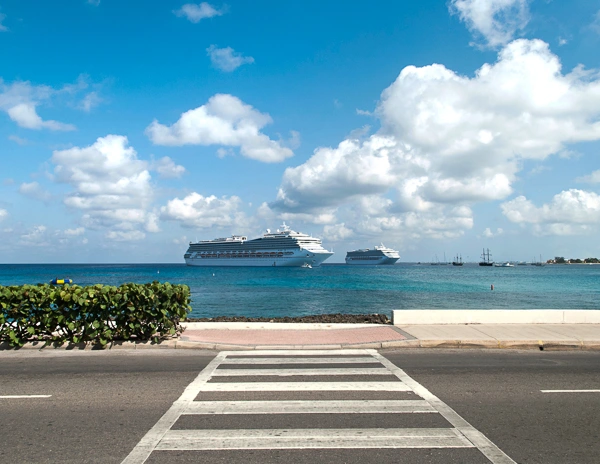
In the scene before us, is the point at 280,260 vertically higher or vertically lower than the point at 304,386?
higher

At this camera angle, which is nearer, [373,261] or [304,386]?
[304,386]

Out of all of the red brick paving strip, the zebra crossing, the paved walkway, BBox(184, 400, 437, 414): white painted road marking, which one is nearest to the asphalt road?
the zebra crossing

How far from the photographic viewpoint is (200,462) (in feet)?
14.6

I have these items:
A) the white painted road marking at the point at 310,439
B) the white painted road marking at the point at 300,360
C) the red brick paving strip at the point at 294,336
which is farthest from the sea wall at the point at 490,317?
the white painted road marking at the point at 310,439

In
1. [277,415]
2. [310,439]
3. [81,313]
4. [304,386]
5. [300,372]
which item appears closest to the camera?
[310,439]

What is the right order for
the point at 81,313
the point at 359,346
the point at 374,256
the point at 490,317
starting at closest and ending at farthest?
1. the point at 81,313
2. the point at 359,346
3. the point at 490,317
4. the point at 374,256

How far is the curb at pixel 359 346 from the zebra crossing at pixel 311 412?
1682 mm

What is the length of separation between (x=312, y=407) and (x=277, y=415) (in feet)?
1.79

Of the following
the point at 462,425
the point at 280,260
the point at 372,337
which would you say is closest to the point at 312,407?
the point at 462,425

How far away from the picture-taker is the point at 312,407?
243 inches

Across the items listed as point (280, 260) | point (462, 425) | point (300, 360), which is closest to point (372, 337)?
point (300, 360)

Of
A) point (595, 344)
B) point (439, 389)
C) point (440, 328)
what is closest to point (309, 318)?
point (440, 328)

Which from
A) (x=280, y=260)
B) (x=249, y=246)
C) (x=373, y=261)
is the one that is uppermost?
(x=249, y=246)

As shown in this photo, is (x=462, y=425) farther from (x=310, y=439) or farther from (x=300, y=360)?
(x=300, y=360)
